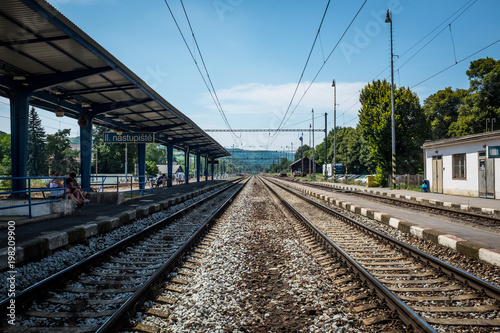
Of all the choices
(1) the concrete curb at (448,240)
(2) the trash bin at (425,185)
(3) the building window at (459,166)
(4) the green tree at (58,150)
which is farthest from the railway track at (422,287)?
(4) the green tree at (58,150)

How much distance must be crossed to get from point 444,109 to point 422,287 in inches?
2121

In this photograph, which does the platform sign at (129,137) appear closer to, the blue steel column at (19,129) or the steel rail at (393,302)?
the blue steel column at (19,129)

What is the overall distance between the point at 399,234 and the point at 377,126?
2404cm

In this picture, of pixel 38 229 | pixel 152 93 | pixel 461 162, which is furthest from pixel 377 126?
pixel 38 229

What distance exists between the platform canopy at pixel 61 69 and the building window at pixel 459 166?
55.7 feet

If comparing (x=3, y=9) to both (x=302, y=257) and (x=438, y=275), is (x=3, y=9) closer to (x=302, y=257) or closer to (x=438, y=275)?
(x=302, y=257)

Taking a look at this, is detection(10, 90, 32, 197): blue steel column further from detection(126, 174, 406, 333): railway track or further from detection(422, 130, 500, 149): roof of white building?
detection(422, 130, 500, 149): roof of white building

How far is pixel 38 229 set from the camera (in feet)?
23.7

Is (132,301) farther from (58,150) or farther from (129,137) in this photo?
(58,150)

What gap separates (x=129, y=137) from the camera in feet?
57.7

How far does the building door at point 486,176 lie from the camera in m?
15.9

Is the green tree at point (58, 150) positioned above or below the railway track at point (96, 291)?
above

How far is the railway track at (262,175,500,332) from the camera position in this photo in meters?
3.34

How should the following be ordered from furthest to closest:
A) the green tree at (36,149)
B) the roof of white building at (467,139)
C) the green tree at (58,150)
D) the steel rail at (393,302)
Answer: the green tree at (58,150) < the green tree at (36,149) < the roof of white building at (467,139) < the steel rail at (393,302)
